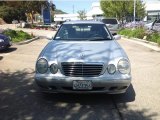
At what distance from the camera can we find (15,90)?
7.31 meters

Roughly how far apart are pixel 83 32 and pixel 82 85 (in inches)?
91.3

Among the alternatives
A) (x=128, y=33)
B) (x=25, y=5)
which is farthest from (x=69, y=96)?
(x=25, y=5)

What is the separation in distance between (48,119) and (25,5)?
38.0 m

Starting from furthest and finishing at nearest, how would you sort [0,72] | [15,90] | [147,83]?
[0,72] → [147,83] → [15,90]

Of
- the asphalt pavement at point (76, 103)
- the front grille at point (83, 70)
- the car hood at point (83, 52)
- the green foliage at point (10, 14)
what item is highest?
the green foliage at point (10, 14)

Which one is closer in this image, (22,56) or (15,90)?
(15,90)

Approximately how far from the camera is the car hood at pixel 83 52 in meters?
6.12

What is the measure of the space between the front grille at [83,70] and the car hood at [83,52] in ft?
0.31

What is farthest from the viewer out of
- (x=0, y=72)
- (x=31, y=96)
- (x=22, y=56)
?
(x=22, y=56)

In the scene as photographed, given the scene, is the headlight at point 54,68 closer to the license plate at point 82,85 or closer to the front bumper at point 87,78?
the front bumper at point 87,78

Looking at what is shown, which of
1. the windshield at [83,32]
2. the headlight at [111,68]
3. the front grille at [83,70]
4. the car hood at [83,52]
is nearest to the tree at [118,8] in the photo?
the windshield at [83,32]

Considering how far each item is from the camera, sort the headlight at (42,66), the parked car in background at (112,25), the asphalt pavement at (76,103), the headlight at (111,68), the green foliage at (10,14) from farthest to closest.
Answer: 1. the green foliage at (10,14)
2. the parked car in background at (112,25)
3. the headlight at (42,66)
4. the headlight at (111,68)
5. the asphalt pavement at (76,103)

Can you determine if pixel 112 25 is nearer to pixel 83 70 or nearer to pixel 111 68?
pixel 111 68

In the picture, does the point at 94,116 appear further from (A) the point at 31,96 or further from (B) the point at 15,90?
(B) the point at 15,90
